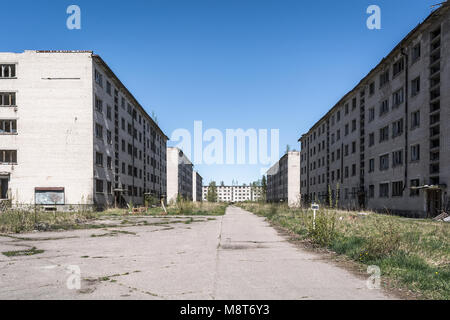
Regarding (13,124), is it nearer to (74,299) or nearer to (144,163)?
(144,163)

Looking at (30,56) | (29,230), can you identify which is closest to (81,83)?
(30,56)

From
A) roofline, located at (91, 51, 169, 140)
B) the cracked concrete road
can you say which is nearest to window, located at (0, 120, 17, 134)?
roofline, located at (91, 51, 169, 140)

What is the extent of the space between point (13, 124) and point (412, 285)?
1342 inches

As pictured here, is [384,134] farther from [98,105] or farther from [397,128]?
[98,105]

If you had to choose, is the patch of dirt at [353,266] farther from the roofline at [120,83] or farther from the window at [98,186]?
the roofline at [120,83]

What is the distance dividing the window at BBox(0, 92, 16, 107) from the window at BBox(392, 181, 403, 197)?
34317 mm

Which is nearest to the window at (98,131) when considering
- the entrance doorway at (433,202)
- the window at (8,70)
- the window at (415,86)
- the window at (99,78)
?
the window at (99,78)

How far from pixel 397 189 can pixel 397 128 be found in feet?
16.8

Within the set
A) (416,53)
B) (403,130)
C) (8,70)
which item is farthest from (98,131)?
(416,53)

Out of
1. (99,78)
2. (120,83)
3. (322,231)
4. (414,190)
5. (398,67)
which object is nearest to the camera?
(322,231)

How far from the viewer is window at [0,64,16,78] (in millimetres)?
30312

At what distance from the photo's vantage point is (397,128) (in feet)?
91.6

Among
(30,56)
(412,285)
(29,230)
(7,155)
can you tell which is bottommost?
(29,230)
